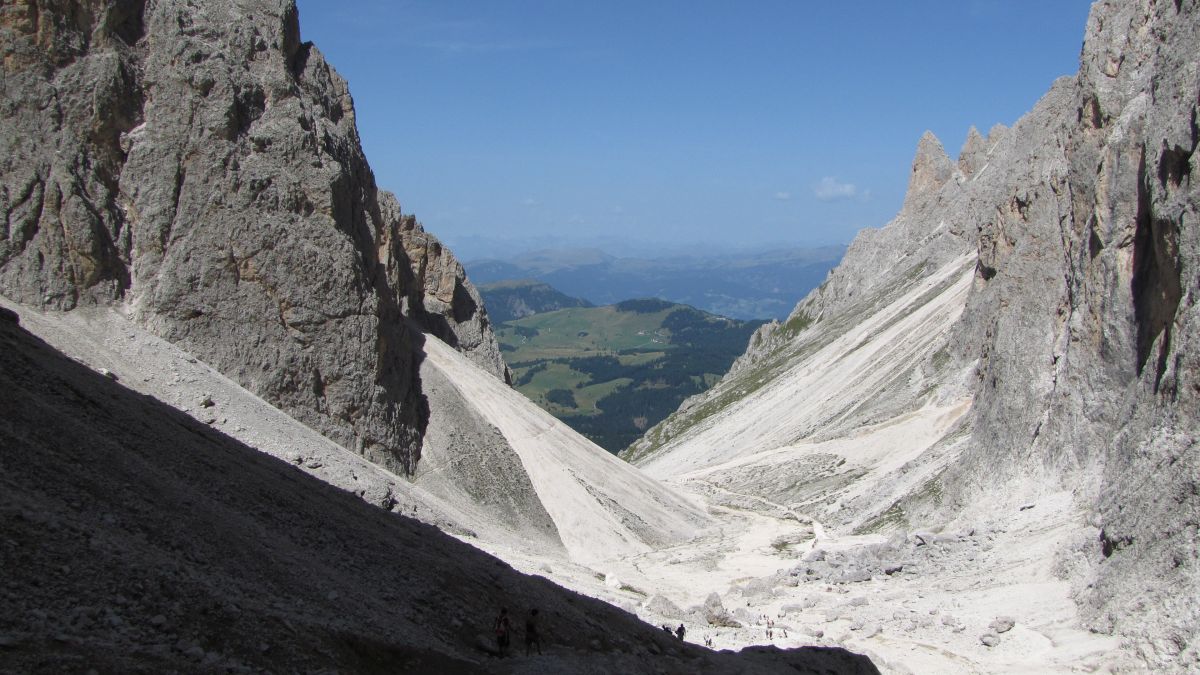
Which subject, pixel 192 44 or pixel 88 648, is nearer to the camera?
pixel 88 648

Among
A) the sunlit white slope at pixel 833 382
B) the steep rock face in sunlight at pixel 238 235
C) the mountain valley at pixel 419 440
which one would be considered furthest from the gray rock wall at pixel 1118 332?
the sunlit white slope at pixel 833 382

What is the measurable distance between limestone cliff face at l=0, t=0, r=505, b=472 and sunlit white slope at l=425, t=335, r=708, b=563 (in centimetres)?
576

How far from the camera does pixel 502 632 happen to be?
20734 millimetres

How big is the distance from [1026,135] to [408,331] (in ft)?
312

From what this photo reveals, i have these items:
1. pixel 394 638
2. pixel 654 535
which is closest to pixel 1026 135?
pixel 654 535

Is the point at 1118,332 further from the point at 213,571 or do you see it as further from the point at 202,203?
the point at 202,203

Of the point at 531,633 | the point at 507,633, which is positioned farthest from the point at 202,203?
the point at 507,633

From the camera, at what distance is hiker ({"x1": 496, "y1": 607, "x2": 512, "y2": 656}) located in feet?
67.7

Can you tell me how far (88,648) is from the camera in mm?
13484

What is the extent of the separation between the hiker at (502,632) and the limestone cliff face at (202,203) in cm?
2659

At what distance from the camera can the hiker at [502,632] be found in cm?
2062

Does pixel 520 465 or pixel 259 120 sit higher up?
pixel 259 120

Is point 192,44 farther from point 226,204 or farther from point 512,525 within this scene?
point 512,525

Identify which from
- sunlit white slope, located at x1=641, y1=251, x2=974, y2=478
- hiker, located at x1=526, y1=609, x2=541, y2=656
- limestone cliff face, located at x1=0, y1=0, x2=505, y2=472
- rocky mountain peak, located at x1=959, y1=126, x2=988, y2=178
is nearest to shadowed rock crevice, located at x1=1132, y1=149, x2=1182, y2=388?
hiker, located at x1=526, y1=609, x2=541, y2=656
